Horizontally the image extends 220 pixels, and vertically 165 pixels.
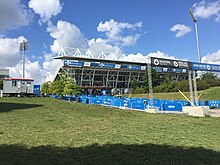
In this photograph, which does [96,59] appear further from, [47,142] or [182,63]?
[47,142]

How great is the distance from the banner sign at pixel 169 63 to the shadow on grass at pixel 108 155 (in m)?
14.6

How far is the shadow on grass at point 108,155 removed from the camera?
18.5 feet

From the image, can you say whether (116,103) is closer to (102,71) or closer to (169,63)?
(169,63)

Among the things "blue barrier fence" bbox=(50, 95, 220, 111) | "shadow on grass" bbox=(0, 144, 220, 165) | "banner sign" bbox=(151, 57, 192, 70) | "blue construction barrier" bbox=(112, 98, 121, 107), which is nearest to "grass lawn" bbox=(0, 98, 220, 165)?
"shadow on grass" bbox=(0, 144, 220, 165)

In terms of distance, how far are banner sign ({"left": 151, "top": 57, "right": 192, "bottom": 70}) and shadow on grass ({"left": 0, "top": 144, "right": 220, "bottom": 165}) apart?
47.8 feet

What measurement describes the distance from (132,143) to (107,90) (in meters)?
97.4

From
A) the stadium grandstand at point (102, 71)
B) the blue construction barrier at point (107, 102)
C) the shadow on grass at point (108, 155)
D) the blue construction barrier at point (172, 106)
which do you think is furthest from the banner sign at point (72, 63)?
the shadow on grass at point (108, 155)

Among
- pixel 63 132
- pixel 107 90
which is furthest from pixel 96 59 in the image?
pixel 63 132

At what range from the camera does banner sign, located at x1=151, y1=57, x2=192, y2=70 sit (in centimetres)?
2128

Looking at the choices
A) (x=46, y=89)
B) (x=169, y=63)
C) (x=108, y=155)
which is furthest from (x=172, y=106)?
(x=46, y=89)

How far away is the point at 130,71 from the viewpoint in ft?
358

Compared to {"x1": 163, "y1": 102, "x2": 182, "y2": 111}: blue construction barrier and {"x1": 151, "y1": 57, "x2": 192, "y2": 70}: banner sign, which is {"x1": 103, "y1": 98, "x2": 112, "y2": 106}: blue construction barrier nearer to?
{"x1": 163, "y1": 102, "x2": 182, "y2": 111}: blue construction barrier

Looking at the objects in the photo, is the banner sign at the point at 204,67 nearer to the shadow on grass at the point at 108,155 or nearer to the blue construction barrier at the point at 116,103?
the blue construction barrier at the point at 116,103

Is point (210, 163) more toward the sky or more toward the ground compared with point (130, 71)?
more toward the ground
